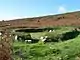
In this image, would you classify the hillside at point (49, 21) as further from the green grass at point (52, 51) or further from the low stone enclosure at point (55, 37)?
the green grass at point (52, 51)

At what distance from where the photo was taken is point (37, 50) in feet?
31.5

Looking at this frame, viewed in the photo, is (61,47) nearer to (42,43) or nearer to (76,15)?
(42,43)

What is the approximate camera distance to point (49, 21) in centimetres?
1586

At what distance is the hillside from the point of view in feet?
49.7

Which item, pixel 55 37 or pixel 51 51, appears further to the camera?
pixel 55 37

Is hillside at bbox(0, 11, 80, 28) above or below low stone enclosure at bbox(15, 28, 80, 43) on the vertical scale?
above

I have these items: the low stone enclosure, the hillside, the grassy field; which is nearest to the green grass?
the grassy field

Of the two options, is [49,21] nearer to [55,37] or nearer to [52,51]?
[55,37]

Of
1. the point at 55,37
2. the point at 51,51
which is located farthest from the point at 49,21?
the point at 51,51

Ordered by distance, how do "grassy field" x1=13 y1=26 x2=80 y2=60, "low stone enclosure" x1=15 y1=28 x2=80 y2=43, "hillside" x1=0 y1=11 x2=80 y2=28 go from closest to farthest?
"grassy field" x1=13 y1=26 x2=80 y2=60 < "low stone enclosure" x1=15 y1=28 x2=80 y2=43 < "hillside" x1=0 y1=11 x2=80 y2=28

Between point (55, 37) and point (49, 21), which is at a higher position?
point (49, 21)

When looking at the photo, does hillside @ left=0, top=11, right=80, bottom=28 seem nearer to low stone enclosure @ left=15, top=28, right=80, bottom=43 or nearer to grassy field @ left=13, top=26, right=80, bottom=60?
low stone enclosure @ left=15, top=28, right=80, bottom=43

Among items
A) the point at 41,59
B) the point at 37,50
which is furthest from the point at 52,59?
the point at 37,50

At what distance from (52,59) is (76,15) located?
7.91 metres
